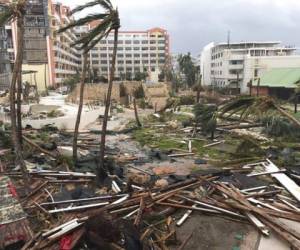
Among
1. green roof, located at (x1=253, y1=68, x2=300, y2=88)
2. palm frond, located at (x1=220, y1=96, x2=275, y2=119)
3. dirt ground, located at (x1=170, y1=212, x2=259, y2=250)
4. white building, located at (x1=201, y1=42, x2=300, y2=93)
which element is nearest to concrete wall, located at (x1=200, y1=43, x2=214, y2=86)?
white building, located at (x1=201, y1=42, x2=300, y2=93)

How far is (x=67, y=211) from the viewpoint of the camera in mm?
8930

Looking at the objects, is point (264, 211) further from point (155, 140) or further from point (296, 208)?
point (155, 140)

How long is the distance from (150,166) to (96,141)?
7.49 m

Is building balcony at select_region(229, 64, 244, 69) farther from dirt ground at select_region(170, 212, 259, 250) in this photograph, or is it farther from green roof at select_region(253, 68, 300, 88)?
dirt ground at select_region(170, 212, 259, 250)

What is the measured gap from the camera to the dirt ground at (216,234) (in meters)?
7.64

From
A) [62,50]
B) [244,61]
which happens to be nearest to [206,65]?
[244,61]

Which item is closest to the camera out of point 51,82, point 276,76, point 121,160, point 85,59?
point 85,59

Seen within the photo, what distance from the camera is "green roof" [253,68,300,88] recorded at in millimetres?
47219

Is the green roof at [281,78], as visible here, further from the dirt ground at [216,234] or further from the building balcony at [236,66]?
the dirt ground at [216,234]

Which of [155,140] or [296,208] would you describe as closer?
[296,208]

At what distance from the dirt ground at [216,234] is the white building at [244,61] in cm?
5706

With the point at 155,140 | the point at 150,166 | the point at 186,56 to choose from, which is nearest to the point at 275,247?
the point at 150,166

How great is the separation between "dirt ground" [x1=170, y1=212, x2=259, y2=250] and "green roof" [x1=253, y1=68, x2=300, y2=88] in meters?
41.1

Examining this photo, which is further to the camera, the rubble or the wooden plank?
the wooden plank
